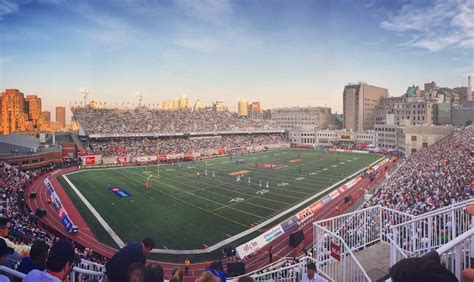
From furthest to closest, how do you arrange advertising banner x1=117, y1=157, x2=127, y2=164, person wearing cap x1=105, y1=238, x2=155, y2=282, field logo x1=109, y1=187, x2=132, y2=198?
1. advertising banner x1=117, y1=157, x2=127, y2=164
2. field logo x1=109, y1=187, x2=132, y2=198
3. person wearing cap x1=105, y1=238, x2=155, y2=282

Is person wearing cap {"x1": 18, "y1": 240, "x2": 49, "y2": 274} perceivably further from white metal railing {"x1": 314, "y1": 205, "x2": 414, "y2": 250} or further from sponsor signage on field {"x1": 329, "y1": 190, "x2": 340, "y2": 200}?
sponsor signage on field {"x1": 329, "y1": 190, "x2": 340, "y2": 200}

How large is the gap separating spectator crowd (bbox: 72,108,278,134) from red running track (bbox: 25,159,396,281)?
31715 millimetres

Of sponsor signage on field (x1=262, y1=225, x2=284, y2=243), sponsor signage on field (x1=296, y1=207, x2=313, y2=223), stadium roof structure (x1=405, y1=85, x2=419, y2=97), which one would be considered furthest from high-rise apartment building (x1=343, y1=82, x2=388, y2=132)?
sponsor signage on field (x1=262, y1=225, x2=284, y2=243)

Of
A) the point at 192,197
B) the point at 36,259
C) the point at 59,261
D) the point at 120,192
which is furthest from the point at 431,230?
the point at 120,192

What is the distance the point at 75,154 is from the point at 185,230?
4470cm

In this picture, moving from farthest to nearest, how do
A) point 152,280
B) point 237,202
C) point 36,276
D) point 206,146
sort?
point 206,146 → point 237,202 → point 152,280 → point 36,276

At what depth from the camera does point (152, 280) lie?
3.70m

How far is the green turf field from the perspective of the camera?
71.9ft

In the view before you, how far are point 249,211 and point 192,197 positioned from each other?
7.32 metres

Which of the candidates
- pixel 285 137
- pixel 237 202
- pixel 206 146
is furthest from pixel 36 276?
pixel 285 137

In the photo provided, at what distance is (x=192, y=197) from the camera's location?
31016mm

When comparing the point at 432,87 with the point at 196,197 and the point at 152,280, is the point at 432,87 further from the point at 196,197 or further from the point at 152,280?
the point at 152,280

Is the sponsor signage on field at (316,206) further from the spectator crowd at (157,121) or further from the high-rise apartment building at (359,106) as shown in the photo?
the high-rise apartment building at (359,106)

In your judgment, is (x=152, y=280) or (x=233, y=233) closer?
(x=152, y=280)
